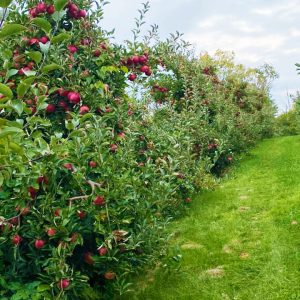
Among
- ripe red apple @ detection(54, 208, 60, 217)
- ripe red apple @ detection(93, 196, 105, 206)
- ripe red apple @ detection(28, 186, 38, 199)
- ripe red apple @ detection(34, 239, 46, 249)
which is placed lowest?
ripe red apple @ detection(34, 239, 46, 249)

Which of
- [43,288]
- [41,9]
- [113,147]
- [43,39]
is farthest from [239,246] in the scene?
[41,9]

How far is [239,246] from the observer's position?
6.62 m

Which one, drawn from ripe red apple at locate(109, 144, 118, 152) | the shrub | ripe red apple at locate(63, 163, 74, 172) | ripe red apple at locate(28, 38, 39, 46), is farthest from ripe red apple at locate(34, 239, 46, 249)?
ripe red apple at locate(28, 38, 39, 46)

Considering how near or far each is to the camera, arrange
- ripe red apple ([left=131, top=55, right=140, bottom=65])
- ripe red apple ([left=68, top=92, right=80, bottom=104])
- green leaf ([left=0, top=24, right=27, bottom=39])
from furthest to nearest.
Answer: ripe red apple ([left=131, top=55, right=140, bottom=65])
ripe red apple ([left=68, top=92, right=80, bottom=104])
green leaf ([left=0, top=24, right=27, bottom=39])

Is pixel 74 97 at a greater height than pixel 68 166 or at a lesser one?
greater

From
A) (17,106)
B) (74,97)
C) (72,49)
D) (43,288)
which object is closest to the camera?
(17,106)

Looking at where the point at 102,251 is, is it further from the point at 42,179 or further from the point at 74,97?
the point at 74,97

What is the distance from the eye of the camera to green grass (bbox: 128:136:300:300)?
5215 mm

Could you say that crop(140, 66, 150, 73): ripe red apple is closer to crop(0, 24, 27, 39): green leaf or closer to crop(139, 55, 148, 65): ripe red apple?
crop(139, 55, 148, 65): ripe red apple

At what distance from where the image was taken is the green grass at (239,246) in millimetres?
5215

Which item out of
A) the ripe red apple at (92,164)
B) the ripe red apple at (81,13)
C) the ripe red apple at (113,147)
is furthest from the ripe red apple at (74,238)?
the ripe red apple at (81,13)

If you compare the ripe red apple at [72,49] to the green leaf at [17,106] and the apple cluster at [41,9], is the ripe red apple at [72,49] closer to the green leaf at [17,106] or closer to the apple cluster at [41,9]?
the apple cluster at [41,9]

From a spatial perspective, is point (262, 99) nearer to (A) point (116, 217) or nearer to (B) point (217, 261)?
(B) point (217, 261)

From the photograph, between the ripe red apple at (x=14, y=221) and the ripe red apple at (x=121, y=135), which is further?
the ripe red apple at (x=121, y=135)
